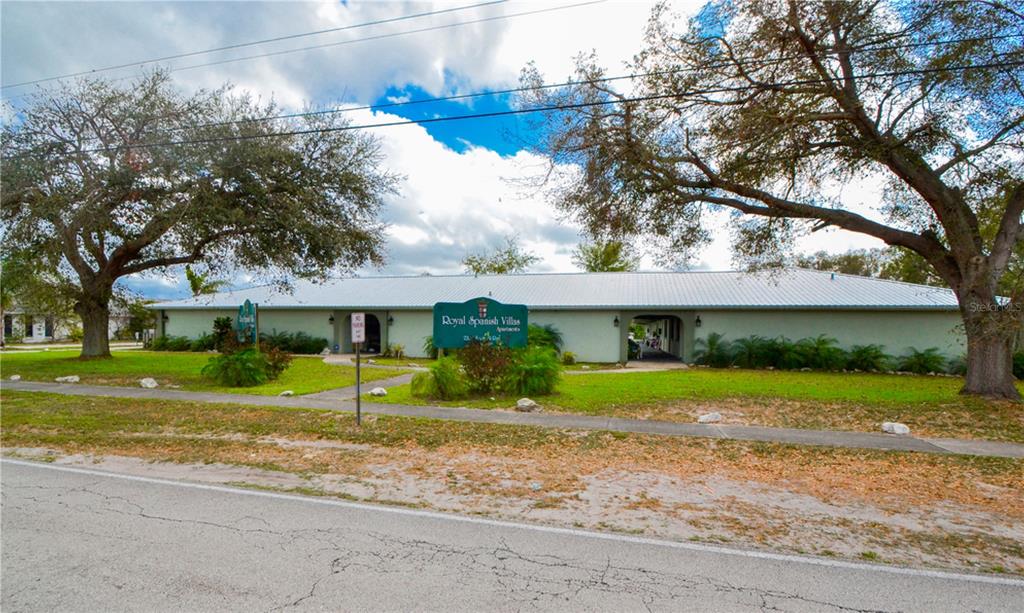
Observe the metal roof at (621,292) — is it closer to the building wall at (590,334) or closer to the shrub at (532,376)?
the building wall at (590,334)

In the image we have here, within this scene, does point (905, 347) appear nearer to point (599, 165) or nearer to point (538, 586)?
point (599, 165)

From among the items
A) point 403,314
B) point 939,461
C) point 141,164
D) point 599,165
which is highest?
point 141,164

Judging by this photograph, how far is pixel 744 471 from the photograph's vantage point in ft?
21.6

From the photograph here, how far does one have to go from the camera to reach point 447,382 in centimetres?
1198

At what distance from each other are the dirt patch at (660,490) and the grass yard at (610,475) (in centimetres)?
2

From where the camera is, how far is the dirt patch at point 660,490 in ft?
14.7

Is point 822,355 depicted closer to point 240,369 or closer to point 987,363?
point 987,363

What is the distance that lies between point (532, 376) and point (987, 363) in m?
10.3

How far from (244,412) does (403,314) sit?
1574 cm

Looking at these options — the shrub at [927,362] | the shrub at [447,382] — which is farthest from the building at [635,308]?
the shrub at [447,382]

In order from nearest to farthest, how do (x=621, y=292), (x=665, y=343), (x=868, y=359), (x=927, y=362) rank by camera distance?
1. (x=927, y=362)
2. (x=868, y=359)
3. (x=621, y=292)
4. (x=665, y=343)

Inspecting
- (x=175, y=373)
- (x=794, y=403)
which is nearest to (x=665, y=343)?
(x=794, y=403)

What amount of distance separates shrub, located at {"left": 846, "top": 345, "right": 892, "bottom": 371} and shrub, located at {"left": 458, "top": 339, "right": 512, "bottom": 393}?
15483 mm

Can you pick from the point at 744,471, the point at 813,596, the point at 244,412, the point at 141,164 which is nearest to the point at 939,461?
the point at 744,471
